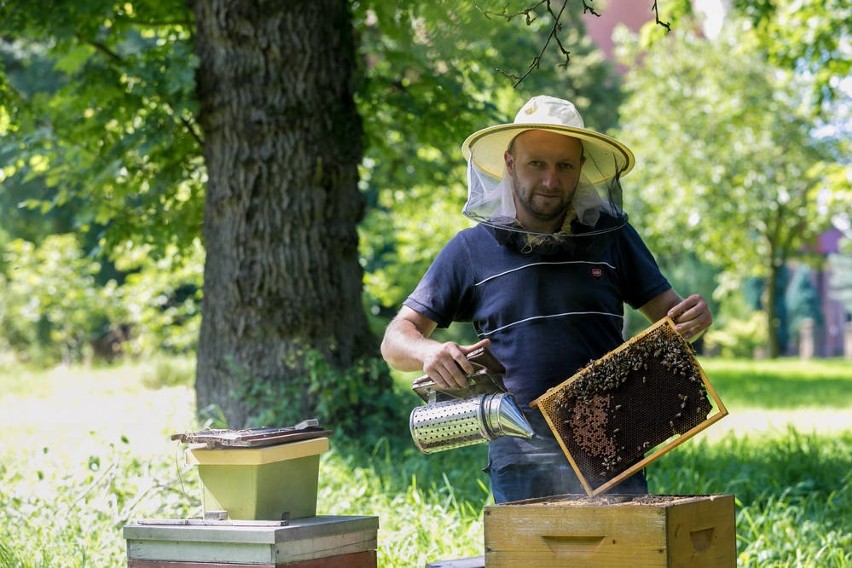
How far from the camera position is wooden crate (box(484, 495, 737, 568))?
2.47 meters

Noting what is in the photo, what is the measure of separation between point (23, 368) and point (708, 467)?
16.5 metres

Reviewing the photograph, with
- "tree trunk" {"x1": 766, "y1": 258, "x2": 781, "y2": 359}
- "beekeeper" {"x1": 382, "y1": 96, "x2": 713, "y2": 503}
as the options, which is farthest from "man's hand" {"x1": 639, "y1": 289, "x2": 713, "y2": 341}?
"tree trunk" {"x1": 766, "y1": 258, "x2": 781, "y2": 359}

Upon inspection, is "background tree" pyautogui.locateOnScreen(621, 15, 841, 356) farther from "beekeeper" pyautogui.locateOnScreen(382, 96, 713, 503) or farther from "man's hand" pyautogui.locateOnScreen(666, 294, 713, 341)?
"man's hand" pyautogui.locateOnScreen(666, 294, 713, 341)

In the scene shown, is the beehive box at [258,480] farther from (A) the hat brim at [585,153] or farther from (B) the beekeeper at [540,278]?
(A) the hat brim at [585,153]

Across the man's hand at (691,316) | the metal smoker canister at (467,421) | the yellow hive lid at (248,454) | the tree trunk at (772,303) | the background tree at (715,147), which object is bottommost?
the yellow hive lid at (248,454)

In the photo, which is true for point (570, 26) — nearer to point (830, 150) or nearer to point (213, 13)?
point (830, 150)

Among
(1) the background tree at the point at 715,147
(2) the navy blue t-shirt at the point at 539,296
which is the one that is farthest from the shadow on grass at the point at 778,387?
(2) the navy blue t-shirt at the point at 539,296

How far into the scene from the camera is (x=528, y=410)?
→ 130 inches

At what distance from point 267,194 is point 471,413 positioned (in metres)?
3.80

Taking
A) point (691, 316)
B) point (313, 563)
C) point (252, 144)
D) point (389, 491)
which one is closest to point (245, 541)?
point (313, 563)

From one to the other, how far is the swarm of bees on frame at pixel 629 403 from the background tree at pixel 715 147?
1944 cm

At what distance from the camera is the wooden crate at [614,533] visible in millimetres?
2471

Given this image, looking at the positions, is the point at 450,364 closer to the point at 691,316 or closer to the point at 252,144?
the point at 691,316

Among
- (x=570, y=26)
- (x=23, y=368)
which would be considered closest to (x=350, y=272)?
(x=23, y=368)
